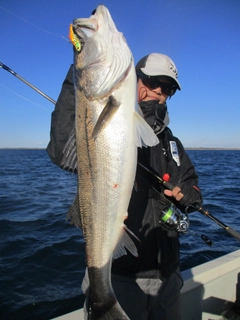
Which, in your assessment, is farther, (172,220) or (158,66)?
(158,66)

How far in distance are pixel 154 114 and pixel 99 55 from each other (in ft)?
3.47

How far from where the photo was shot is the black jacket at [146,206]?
97.3 inches

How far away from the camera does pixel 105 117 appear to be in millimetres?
2002

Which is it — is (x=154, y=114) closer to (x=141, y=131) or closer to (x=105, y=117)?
(x=141, y=131)

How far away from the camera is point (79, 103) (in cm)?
210

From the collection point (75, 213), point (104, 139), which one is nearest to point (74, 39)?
Result: point (104, 139)

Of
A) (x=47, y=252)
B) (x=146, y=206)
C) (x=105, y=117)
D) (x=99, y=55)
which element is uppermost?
(x=99, y=55)

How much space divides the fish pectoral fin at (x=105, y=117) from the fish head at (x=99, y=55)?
0.37 feet

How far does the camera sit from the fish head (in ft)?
6.73

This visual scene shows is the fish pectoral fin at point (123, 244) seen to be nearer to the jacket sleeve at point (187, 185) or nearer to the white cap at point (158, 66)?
the jacket sleeve at point (187, 185)

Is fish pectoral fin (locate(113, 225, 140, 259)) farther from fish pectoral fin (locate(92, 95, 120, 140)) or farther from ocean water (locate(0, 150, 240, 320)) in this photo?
ocean water (locate(0, 150, 240, 320))

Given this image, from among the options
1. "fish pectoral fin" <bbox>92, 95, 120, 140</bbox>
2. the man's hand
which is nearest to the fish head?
"fish pectoral fin" <bbox>92, 95, 120, 140</bbox>

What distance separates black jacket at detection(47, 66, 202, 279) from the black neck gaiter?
0.24 m

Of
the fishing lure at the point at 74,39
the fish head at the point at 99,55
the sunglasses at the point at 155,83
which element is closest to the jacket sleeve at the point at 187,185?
the sunglasses at the point at 155,83
